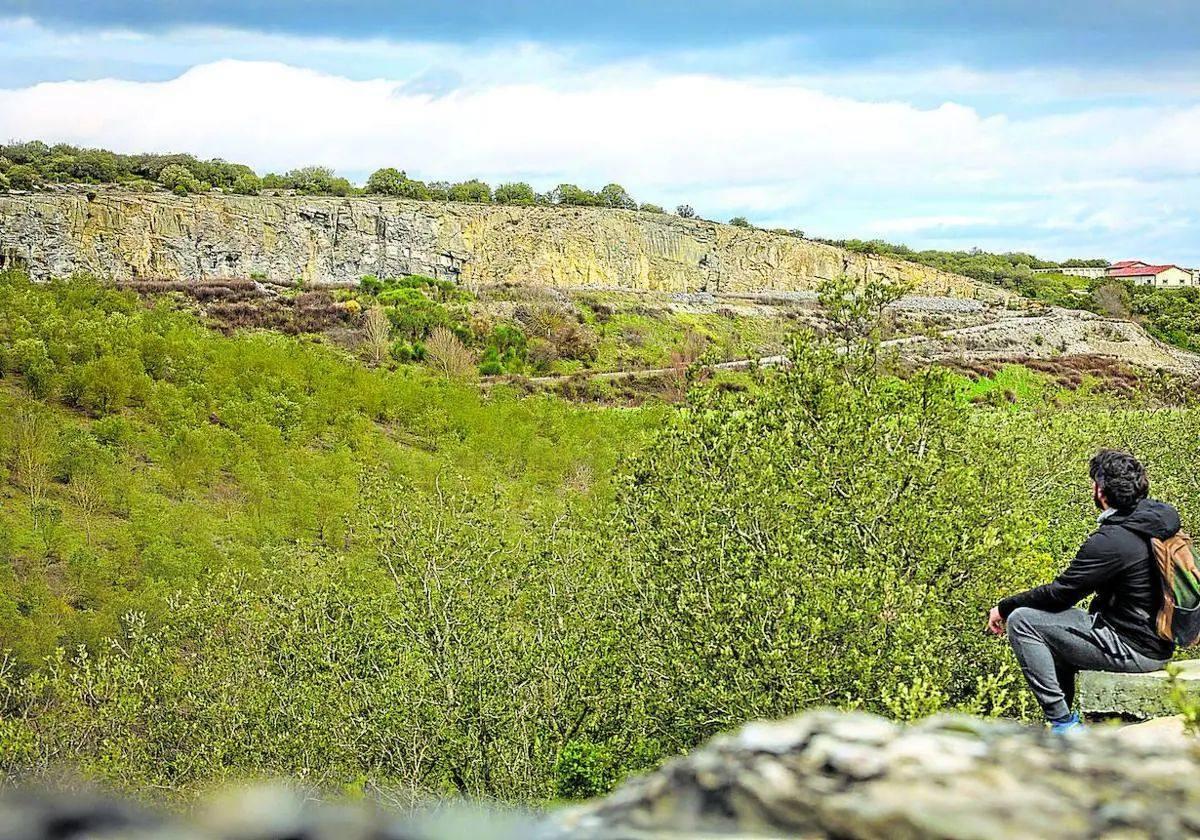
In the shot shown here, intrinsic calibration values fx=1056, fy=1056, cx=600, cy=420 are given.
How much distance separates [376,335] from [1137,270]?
145291 millimetres

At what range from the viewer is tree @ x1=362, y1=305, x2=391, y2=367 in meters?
56.4

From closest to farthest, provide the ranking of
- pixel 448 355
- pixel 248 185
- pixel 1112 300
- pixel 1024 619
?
pixel 1024 619 → pixel 448 355 → pixel 248 185 → pixel 1112 300

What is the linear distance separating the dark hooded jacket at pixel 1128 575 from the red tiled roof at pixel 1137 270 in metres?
172

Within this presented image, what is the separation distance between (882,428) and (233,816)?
12.9 meters

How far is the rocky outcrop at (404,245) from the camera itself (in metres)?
87.2

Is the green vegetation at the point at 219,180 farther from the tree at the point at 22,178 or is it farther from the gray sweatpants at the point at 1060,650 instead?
the gray sweatpants at the point at 1060,650

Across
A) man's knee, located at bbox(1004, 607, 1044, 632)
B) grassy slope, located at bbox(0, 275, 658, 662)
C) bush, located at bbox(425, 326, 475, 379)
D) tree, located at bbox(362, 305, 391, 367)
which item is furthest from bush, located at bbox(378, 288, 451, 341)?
man's knee, located at bbox(1004, 607, 1044, 632)

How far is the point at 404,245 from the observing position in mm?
106312

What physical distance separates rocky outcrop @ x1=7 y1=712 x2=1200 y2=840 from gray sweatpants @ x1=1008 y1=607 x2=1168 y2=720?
15.7ft

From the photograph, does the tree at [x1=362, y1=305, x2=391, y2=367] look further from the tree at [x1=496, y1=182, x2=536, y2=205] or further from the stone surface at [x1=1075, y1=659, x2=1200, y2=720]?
the tree at [x1=496, y1=182, x2=536, y2=205]

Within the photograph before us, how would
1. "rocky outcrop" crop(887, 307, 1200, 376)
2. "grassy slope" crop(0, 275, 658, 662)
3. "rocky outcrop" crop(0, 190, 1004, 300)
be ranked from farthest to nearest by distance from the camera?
"rocky outcrop" crop(0, 190, 1004, 300) → "rocky outcrop" crop(887, 307, 1200, 376) → "grassy slope" crop(0, 275, 658, 662)

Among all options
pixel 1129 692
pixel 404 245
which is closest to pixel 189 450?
pixel 1129 692

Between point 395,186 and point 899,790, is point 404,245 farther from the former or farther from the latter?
point 899,790

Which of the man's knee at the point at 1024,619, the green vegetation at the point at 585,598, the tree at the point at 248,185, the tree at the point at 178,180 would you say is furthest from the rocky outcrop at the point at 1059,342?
the man's knee at the point at 1024,619
